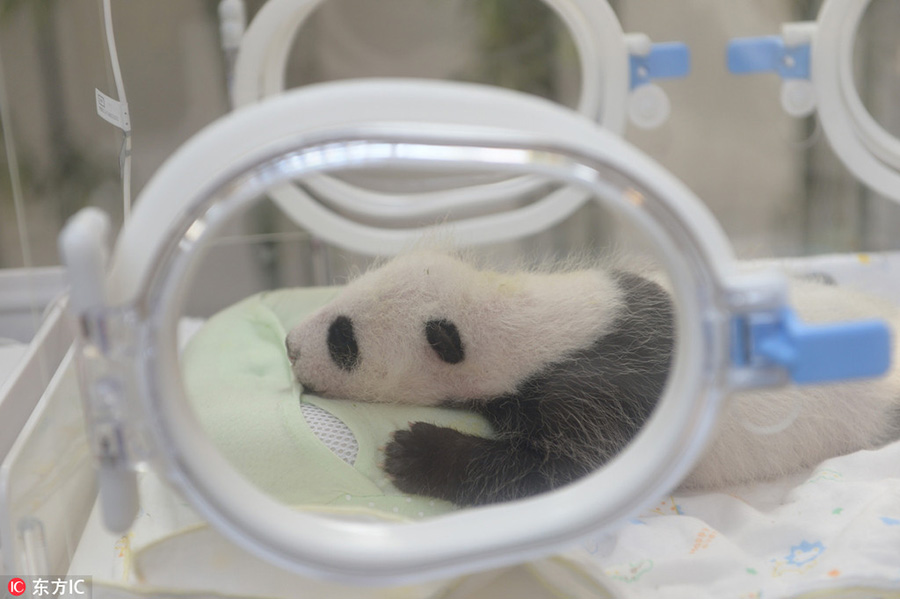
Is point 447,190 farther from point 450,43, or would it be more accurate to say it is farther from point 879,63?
point 879,63

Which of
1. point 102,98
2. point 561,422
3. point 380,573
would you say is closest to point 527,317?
point 561,422

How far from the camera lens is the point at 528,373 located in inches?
38.9

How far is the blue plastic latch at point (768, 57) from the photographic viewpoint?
4.66 ft

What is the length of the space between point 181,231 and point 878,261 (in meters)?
1.40

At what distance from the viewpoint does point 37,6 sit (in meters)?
1.17

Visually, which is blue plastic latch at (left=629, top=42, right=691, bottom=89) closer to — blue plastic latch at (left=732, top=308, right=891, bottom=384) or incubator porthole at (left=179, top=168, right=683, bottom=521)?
incubator porthole at (left=179, top=168, right=683, bottom=521)

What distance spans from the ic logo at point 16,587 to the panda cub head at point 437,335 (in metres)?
0.38

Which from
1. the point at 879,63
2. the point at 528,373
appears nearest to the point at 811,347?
the point at 528,373

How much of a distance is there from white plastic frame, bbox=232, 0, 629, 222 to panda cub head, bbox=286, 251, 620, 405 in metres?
0.46

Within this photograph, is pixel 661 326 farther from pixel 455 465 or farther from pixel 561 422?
pixel 455 465

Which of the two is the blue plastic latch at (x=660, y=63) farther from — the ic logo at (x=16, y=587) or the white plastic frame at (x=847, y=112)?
the ic logo at (x=16, y=587)

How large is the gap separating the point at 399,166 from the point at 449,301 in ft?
1.36

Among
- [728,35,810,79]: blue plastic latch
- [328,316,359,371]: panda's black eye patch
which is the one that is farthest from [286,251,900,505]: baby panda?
[728,35,810,79]: blue plastic latch

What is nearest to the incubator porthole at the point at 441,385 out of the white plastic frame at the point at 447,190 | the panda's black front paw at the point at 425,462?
the panda's black front paw at the point at 425,462
